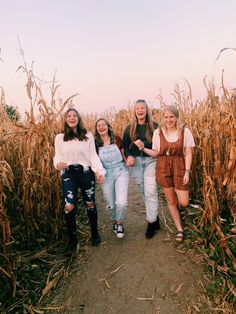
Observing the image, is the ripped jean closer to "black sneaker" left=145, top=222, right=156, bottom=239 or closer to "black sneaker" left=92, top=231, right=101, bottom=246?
"black sneaker" left=92, top=231, right=101, bottom=246

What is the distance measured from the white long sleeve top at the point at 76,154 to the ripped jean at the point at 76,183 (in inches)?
2.3

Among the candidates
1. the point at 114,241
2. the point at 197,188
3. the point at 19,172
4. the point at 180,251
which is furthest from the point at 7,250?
the point at 197,188

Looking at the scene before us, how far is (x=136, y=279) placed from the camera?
2.50m

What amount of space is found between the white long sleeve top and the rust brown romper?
0.57 metres

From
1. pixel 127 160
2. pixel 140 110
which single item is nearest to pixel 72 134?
pixel 127 160

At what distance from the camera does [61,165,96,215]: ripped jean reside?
9.14 feet

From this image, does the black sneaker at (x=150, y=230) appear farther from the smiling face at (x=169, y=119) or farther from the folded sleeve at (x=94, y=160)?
the smiling face at (x=169, y=119)

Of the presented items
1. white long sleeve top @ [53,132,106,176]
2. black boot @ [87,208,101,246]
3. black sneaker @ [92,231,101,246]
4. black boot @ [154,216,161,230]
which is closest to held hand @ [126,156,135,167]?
white long sleeve top @ [53,132,106,176]

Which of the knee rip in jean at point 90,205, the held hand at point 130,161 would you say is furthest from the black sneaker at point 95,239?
the held hand at point 130,161

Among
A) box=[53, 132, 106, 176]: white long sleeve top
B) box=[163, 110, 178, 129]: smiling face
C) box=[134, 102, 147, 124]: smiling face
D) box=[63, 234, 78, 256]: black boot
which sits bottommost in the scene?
box=[63, 234, 78, 256]: black boot

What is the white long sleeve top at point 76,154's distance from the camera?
112 inches

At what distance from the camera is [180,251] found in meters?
2.78

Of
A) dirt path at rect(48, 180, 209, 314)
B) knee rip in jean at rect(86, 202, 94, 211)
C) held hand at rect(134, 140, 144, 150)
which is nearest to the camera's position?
dirt path at rect(48, 180, 209, 314)

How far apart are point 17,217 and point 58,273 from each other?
2.24 feet
